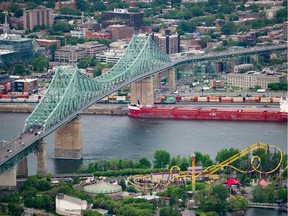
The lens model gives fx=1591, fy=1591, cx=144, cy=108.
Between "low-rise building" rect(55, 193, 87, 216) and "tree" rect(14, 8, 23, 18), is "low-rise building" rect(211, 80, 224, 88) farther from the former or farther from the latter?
"low-rise building" rect(55, 193, 87, 216)

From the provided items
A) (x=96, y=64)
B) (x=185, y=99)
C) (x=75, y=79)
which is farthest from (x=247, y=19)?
(x=75, y=79)

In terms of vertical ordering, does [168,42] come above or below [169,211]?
above

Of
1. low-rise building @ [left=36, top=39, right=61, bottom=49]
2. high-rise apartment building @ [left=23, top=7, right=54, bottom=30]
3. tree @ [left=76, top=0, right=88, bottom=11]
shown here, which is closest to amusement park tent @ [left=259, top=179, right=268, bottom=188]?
low-rise building @ [left=36, top=39, right=61, bottom=49]

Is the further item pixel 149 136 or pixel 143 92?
pixel 143 92

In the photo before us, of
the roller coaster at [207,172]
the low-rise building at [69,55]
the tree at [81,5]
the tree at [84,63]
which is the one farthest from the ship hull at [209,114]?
the tree at [81,5]

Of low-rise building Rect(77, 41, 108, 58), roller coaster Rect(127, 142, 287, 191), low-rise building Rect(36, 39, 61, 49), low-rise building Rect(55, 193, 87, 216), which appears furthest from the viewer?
low-rise building Rect(36, 39, 61, 49)

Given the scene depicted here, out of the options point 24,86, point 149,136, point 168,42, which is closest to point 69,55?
point 168,42

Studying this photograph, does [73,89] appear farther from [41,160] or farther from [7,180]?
[7,180]
